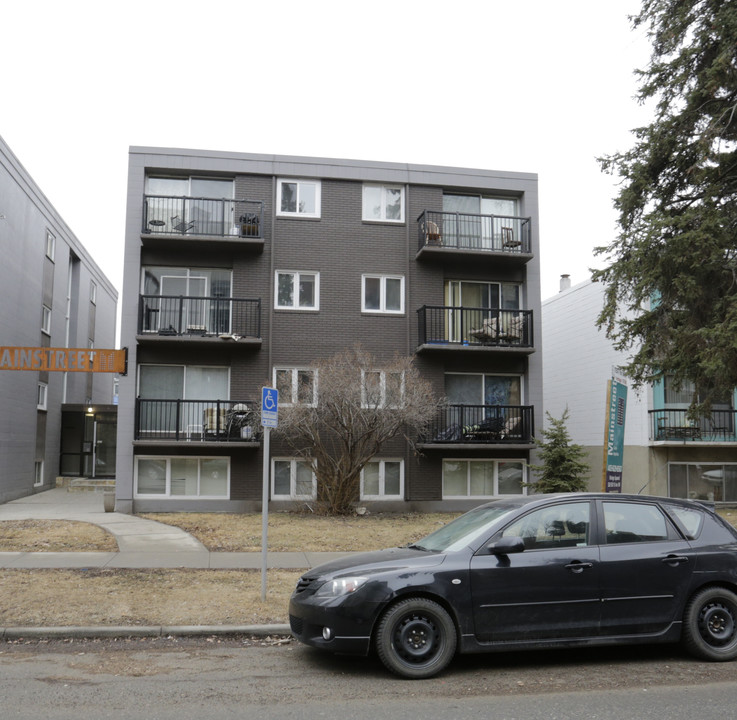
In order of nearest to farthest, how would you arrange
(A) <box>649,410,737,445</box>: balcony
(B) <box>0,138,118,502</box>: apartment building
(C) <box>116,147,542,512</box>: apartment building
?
(C) <box>116,147,542,512</box>: apartment building → (A) <box>649,410,737,445</box>: balcony → (B) <box>0,138,118,502</box>: apartment building

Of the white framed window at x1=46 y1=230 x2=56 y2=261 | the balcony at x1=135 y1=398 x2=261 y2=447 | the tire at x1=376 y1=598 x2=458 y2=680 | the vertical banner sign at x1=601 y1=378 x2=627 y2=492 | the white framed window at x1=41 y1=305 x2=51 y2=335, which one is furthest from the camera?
the white framed window at x1=46 y1=230 x2=56 y2=261

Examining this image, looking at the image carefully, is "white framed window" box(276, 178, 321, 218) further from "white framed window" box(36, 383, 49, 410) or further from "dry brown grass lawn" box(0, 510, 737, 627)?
"white framed window" box(36, 383, 49, 410)

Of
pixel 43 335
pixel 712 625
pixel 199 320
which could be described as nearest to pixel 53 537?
pixel 199 320

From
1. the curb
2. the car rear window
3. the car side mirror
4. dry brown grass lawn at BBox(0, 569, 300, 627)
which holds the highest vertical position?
A: the car rear window

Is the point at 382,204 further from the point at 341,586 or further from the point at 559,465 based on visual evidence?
the point at 341,586

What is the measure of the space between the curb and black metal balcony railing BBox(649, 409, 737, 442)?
16615 millimetres

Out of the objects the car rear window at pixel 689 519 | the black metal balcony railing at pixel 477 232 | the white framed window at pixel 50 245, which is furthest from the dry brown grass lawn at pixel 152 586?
the white framed window at pixel 50 245

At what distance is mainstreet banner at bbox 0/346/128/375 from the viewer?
65.3 ft

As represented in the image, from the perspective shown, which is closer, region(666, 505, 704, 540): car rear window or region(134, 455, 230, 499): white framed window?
region(666, 505, 704, 540): car rear window

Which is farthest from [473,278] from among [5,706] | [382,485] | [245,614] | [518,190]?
[5,706]

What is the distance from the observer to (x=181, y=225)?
20328 millimetres

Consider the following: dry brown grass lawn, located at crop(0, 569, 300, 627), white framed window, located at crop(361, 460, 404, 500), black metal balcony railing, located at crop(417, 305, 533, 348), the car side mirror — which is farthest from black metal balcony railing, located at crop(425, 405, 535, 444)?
the car side mirror

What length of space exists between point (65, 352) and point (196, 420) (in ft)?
13.2

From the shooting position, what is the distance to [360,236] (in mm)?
21625
